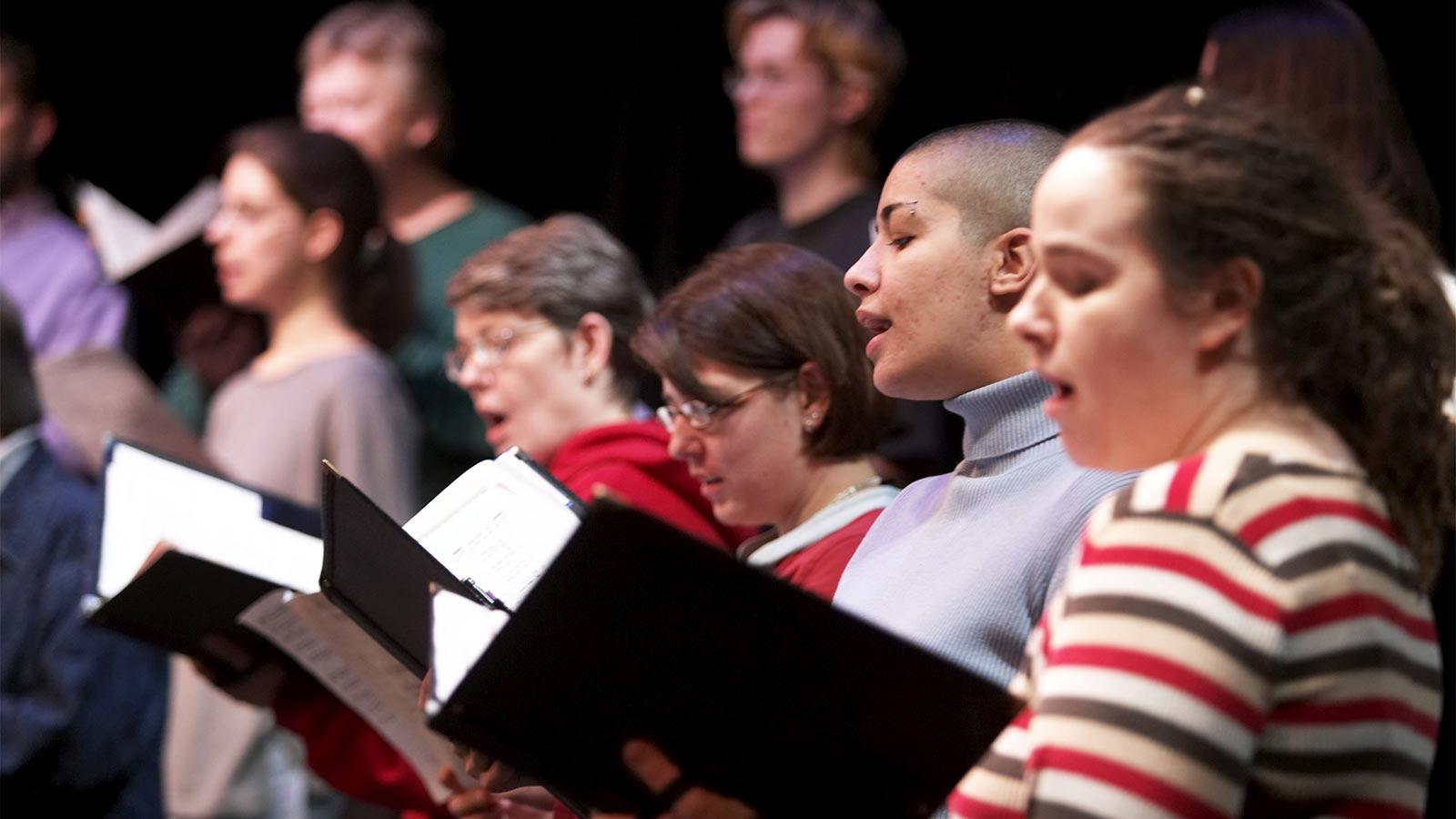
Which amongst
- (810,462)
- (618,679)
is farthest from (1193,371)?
(810,462)

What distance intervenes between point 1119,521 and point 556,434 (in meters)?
1.71

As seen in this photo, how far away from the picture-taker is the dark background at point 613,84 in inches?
139

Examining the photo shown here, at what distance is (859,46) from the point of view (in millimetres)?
3492

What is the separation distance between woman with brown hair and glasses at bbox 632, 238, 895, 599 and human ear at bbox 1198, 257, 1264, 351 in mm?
1000

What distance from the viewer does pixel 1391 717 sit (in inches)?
45.2

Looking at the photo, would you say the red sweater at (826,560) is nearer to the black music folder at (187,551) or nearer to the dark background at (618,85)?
the black music folder at (187,551)

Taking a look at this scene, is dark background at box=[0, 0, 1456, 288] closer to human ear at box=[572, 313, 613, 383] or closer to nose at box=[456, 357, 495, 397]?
human ear at box=[572, 313, 613, 383]

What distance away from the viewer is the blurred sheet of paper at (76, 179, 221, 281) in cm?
→ 404

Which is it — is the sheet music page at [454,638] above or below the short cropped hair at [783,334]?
above

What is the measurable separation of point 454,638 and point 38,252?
10.6ft

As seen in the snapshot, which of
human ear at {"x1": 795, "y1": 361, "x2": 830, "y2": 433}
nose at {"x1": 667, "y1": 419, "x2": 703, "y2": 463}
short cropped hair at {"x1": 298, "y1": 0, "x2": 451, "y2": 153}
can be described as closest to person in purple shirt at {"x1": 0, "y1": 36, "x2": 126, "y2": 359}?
short cropped hair at {"x1": 298, "y1": 0, "x2": 451, "y2": 153}

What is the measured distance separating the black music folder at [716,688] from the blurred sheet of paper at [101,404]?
2.17 m

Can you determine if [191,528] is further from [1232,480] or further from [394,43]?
[394,43]

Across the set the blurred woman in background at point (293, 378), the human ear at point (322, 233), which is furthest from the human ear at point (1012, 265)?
the human ear at point (322, 233)
